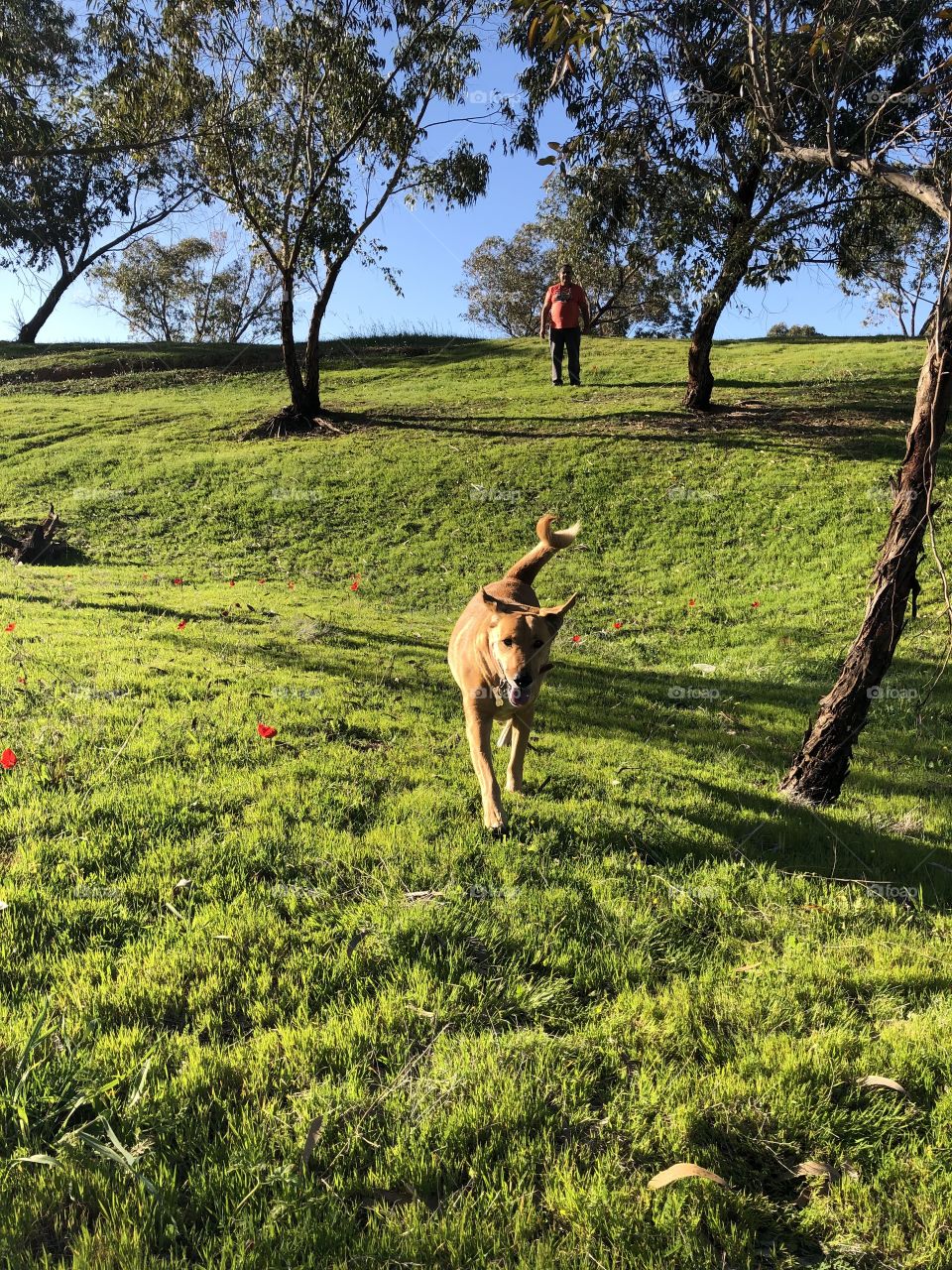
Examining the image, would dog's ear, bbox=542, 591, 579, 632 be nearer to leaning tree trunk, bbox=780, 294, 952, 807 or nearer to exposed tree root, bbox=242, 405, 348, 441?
leaning tree trunk, bbox=780, 294, 952, 807

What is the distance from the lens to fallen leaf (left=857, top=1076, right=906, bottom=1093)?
2867 mm

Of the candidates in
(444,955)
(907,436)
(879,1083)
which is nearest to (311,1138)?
(444,955)

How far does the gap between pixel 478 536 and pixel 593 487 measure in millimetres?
3494

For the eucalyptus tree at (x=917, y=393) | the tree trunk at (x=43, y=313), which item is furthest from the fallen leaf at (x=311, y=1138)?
the tree trunk at (x=43, y=313)

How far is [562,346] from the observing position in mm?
24531

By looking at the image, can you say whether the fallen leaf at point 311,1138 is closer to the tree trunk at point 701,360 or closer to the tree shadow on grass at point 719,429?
the tree shadow on grass at point 719,429

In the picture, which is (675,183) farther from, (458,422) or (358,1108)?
(358,1108)

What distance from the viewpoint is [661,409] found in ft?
73.2

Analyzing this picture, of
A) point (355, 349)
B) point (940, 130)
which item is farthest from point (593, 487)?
point (355, 349)

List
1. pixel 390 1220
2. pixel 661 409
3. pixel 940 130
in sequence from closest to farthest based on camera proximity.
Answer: pixel 390 1220 → pixel 940 130 → pixel 661 409

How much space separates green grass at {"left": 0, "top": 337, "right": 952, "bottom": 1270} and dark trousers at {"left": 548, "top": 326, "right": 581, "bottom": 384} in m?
15.2

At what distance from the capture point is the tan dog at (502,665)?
4.72m

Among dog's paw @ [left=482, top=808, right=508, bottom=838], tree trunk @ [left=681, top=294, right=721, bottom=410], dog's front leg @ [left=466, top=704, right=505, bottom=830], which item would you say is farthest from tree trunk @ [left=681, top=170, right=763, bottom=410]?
dog's paw @ [left=482, top=808, right=508, bottom=838]

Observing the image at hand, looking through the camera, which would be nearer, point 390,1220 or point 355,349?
point 390,1220
